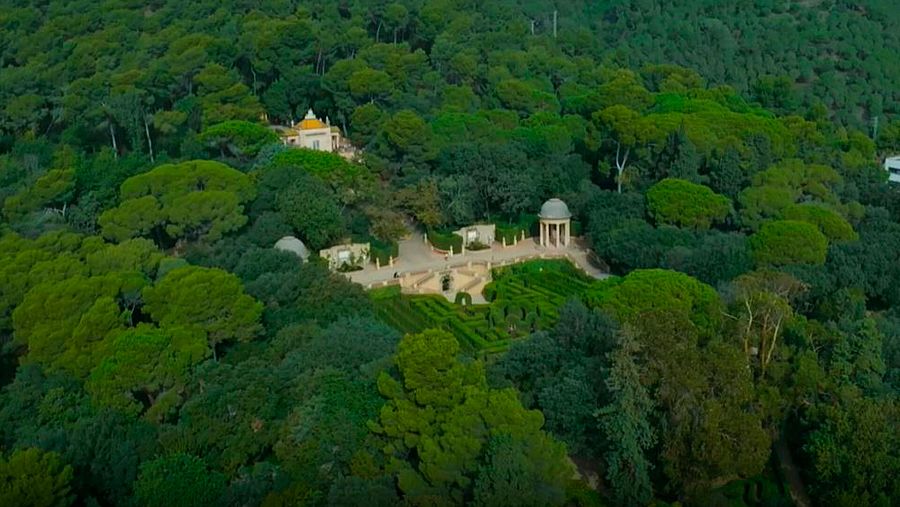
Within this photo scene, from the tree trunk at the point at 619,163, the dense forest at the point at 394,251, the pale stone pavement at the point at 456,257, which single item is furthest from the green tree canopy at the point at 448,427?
the tree trunk at the point at 619,163

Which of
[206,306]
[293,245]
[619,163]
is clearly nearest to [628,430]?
[206,306]

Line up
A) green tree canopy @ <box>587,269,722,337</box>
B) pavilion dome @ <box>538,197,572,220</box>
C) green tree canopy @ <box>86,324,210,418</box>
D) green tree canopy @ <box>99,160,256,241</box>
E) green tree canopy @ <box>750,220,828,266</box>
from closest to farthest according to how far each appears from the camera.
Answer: green tree canopy @ <box>86,324,210,418</box>, green tree canopy @ <box>587,269,722,337</box>, green tree canopy @ <box>750,220,828,266</box>, green tree canopy @ <box>99,160,256,241</box>, pavilion dome @ <box>538,197,572,220</box>

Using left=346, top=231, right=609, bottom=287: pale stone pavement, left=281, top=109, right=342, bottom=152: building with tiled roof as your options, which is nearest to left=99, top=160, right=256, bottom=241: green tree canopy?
Result: left=346, top=231, right=609, bottom=287: pale stone pavement

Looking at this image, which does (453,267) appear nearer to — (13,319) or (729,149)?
(729,149)

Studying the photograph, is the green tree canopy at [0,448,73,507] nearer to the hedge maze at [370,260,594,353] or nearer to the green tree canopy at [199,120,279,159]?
the hedge maze at [370,260,594,353]

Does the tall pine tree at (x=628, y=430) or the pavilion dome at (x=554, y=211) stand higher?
the tall pine tree at (x=628, y=430)

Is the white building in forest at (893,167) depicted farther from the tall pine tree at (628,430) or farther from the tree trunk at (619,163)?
the tall pine tree at (628,430)

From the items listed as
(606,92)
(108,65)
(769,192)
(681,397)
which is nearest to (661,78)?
(606,92)

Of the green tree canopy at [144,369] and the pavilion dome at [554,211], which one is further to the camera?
the pavilion dome at [554,211]

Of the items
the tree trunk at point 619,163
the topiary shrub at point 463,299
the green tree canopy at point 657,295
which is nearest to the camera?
the green tree canopy at point 657,295
